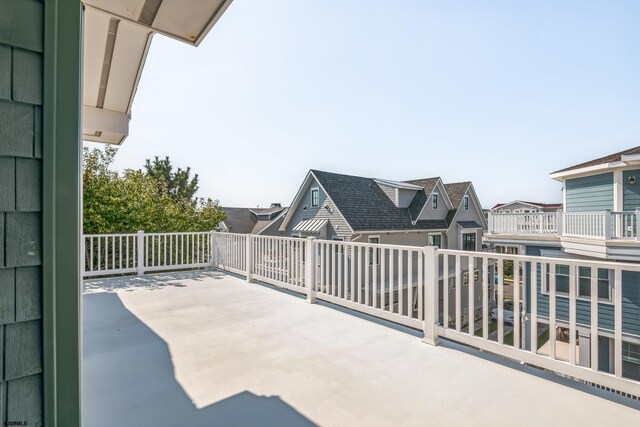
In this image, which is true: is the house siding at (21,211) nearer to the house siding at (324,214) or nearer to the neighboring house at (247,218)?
the house siding at (324,214)

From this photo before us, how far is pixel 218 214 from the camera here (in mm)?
10922

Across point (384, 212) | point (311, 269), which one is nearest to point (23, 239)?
point (311, 269)

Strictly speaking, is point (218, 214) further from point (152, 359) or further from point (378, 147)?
point (152, 359)

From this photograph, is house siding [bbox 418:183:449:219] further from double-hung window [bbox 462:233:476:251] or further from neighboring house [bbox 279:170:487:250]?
double-hung window [bbox 462:233:476:251]

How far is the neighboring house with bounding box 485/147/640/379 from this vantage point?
7.34m

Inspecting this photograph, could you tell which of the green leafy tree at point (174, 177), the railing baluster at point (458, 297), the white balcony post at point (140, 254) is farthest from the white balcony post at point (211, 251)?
the green leafy tree at point (174, 177)

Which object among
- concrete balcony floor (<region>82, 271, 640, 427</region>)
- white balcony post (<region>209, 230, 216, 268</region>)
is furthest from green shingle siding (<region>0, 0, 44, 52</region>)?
white balcony post (<region>209, 230, 216, 268</region>)

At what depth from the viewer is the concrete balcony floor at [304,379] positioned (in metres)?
1.68

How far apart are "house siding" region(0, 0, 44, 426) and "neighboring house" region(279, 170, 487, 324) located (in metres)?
11.2

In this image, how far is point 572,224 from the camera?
29.7 feet

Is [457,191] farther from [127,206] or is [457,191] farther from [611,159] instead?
[127,206]

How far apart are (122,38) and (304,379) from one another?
2.66 metres

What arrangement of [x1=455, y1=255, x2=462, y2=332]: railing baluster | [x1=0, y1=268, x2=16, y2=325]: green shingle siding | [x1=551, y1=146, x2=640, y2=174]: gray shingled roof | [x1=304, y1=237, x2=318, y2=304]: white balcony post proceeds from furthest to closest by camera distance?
[x1=551, y1=146, x2=640, y2=174]: gray shingled roof < [x1=304, y1=237, x2=318, y2=304]: white balcony post < [x1=455, y1=255, x2=462, y2=332]: railing baluster < [x1=0, y1=268, x2=16, y2=325]: green shingle siding

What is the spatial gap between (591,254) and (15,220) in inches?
439
